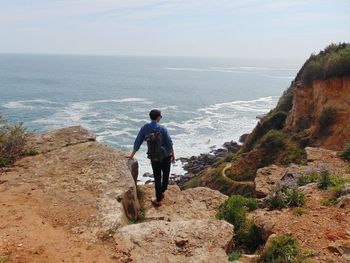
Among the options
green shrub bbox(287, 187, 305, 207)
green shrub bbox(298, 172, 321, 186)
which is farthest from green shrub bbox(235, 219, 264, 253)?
green shrub bbox(298, 172, 321, 186)

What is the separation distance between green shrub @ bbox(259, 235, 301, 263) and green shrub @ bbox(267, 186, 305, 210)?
2.12 meters

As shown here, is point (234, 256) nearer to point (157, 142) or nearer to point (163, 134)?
point (157, 142)

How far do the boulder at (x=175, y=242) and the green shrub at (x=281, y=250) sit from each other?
2.21ft

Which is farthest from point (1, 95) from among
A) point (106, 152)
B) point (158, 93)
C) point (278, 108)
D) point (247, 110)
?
point (106, 152)

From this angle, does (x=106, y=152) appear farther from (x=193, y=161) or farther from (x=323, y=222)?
(x=193, y=161)

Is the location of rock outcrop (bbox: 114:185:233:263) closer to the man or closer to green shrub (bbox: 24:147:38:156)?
the man

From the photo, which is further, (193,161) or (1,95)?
(1,95)

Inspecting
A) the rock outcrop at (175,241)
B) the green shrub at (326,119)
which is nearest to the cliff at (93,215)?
the rock outcrop at (175,241)

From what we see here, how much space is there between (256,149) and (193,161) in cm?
1444

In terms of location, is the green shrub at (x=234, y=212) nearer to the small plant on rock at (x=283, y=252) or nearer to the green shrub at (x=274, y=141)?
the small plant on rock at (x=283, y=252)

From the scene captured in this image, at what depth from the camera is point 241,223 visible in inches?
330

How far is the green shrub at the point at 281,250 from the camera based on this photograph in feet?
20.9

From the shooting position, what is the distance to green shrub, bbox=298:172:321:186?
1111 cm

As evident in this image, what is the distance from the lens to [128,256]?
6438mm
